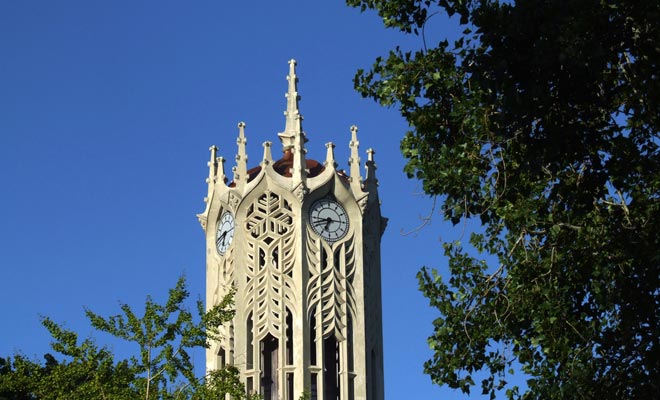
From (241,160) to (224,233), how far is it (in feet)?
9.99

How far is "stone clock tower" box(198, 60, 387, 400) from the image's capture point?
59.4m

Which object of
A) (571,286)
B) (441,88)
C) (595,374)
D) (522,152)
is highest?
(441,88)

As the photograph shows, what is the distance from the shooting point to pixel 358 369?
60156mm

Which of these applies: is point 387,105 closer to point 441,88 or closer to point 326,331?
point 441,88

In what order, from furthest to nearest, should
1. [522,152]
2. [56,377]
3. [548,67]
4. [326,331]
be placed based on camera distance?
[326,331] < [56,377] < [522,152] < [548,67]

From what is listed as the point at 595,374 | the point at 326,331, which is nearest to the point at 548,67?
the point at 595,374

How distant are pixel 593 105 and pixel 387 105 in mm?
3481

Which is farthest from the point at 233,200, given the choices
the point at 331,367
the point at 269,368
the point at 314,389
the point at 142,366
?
the point at 142,366

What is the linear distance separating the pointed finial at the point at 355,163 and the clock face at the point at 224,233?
5115mm

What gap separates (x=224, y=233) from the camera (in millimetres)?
62031

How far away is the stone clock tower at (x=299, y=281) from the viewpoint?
195ft

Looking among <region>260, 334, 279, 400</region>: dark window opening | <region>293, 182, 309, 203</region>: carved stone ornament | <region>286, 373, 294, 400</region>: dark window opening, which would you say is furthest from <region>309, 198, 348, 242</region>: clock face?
<region>286, 373, 294, 400</region>: dark window opening

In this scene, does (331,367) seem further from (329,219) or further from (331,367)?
(329,219)

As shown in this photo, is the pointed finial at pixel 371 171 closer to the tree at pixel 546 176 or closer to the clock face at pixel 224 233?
the clock face at pixel 224 233
